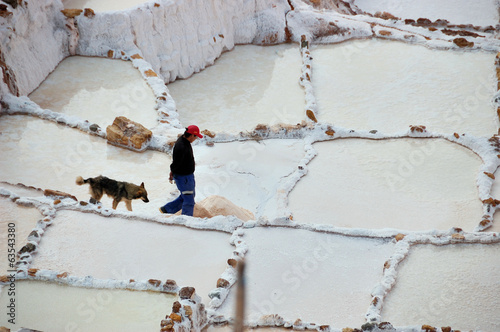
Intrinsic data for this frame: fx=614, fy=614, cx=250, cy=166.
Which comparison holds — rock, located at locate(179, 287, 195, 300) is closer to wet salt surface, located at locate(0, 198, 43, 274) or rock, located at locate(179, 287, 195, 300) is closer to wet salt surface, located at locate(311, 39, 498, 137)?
wet salt surface, located at locate(0, 198, 43, 274)

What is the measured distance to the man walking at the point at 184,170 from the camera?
7027mm

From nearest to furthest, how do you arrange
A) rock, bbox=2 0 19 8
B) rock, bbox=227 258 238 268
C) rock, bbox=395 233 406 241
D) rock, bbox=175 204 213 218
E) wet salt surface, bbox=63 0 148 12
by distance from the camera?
rock, bbox=227 258 238 268
rock, bbox=395 233 406 241
rock, bbox=175 204 213 218
rock, bbox=2 0 19 8
wet salt surface, bbox=63 0 148 12

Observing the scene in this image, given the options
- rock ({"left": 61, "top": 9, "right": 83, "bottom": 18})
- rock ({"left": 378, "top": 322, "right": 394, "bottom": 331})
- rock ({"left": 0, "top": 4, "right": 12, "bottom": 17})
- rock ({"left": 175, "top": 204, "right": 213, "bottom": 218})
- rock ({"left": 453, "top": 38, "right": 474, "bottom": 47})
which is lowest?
rock ({"left": 378, "top": 322, "right": 394, "bottom": 331})

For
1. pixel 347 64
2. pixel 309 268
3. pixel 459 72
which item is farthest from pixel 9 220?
pixel 459 72

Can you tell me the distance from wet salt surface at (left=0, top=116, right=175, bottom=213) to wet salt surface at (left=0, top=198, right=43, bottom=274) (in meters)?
0.96

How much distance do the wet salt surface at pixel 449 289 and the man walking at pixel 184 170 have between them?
2571 millimetres

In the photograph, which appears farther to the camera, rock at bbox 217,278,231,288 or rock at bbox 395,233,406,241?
rock at bbox 395,233,406,241

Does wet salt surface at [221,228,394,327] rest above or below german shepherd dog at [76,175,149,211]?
below

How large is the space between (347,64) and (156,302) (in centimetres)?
760

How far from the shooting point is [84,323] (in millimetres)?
5191

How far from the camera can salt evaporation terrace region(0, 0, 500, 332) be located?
5.62 m

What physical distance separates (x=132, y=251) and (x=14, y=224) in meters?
1.38

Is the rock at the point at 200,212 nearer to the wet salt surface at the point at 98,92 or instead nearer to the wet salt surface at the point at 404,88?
the wet salt surface at the point at 98,92

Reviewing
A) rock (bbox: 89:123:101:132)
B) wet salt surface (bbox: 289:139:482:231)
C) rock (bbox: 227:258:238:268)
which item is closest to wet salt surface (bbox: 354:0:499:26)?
wet salt surface (bbox: 289:139:482:231)
